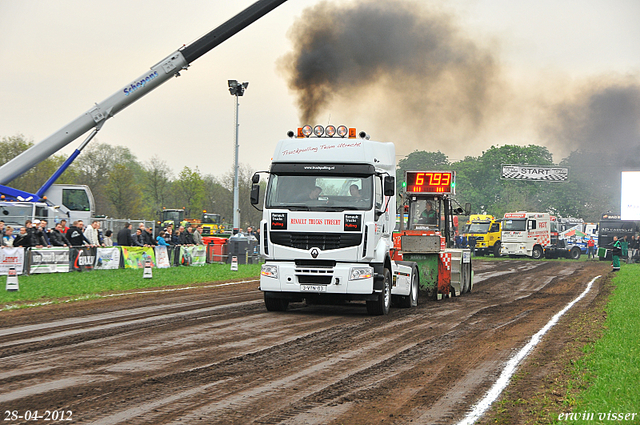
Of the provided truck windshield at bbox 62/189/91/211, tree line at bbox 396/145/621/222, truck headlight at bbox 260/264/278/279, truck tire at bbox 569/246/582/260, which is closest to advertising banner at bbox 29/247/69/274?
truck windshield at bbox 62/189/91/211

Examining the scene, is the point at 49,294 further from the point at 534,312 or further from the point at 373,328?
the point at 534,312

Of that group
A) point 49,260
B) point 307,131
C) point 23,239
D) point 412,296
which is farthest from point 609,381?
point 49,260

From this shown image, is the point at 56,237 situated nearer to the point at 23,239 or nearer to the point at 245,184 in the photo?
the point at 23,239

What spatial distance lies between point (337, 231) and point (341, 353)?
13.5 feet

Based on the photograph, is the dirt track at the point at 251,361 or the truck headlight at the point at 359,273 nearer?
the dirt track at the point at 251,361

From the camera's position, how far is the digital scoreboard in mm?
20562

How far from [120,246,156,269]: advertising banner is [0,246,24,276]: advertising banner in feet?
16.2

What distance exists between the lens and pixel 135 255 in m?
26.3

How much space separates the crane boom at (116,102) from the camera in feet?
91.1

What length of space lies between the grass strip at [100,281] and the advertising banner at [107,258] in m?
0.37

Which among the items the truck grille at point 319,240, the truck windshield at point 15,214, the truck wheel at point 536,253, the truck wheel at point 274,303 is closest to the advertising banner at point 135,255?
the truck windshield at point 15,214

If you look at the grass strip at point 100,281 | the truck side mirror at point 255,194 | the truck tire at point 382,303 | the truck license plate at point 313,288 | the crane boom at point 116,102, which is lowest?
the grass strip at point 100,281

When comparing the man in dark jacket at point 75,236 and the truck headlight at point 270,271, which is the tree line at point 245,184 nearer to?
the man in dark jacket at point 75,236

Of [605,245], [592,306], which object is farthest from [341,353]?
[605,245]
